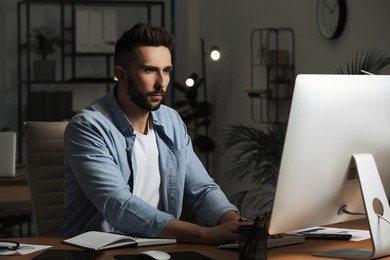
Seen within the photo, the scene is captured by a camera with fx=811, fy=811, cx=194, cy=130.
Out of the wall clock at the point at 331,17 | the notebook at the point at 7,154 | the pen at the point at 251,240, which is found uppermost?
the wall clock at the point at 331,17

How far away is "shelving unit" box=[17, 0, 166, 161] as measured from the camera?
710cm

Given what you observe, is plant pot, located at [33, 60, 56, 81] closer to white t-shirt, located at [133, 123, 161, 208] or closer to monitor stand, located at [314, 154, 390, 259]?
white t-shirt, located at [133, 123, 161, 208]

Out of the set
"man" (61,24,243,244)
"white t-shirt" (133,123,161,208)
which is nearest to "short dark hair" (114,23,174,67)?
"man" (61,24,243,244)

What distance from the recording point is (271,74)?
578 cm

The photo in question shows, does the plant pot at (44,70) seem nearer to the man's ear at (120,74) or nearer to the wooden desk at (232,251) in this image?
the man's ear at (120,74)

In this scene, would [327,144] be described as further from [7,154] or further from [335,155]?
[7,154]

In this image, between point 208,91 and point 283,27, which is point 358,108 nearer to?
point 283,27

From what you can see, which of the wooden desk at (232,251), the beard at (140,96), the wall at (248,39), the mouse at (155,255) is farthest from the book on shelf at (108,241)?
the wall at (248,39)

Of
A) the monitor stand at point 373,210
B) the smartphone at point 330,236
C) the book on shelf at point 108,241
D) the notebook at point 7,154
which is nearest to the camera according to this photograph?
the monitor stand at point 373,210

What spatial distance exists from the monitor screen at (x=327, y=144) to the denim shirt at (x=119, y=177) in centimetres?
48

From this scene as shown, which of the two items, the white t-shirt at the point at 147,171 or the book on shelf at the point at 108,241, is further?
the white t-shirt at the point at 147,171

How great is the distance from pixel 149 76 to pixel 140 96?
0.07 m

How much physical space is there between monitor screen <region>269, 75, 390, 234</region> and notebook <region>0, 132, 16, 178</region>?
258cm

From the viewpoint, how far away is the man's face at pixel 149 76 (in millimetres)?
2496
